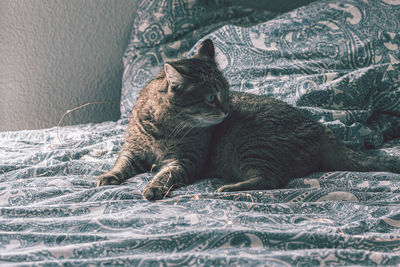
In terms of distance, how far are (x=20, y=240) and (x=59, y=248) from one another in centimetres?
13

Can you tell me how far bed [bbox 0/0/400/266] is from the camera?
631mm

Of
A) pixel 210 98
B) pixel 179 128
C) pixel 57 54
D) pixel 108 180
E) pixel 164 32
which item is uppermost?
pixel 164 32

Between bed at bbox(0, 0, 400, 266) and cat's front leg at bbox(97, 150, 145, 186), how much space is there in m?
0.05

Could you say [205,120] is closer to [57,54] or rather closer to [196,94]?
[196,94]

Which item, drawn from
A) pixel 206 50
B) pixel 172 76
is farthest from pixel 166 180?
pixel 206 50

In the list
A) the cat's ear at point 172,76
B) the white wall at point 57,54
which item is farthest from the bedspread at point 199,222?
the white wall at point 57,54

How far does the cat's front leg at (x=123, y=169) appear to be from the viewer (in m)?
1.05

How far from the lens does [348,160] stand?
1102 millimetres

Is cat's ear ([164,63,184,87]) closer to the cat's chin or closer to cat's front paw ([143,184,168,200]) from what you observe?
the cat's chin

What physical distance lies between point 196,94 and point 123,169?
366 mm

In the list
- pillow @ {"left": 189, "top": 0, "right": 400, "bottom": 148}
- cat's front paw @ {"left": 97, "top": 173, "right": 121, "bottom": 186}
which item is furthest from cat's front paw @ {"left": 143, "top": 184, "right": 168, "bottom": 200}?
pillow @ {"left": 189, "top": 0, "right": 400, "bottom": 148}

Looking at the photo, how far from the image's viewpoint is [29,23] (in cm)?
216

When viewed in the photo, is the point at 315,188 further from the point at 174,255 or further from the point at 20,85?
the point at 20,85

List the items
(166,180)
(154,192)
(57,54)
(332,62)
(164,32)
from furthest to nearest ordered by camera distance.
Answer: (57,54)
(164,32)
(332,62)
(166,180)
(154,192)
